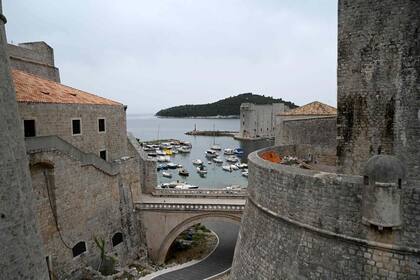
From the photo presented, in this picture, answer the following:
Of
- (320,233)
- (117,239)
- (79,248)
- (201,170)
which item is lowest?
(201,170)

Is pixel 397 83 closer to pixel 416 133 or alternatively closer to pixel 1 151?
pixel 416 133

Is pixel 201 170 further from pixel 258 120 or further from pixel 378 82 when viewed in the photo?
pixel 378 82

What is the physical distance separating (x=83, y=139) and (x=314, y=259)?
15130 mm

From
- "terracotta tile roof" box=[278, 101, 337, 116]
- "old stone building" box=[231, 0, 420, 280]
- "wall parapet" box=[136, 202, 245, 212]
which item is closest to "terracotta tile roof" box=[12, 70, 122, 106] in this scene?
"wall parapet" box=[136, 202, 245, 212]

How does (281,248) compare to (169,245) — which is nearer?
(281,248)

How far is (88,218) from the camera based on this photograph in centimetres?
1753

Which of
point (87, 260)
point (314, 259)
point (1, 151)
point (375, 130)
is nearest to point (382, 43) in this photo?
point (375, 130)

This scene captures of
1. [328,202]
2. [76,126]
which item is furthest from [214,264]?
[328,202]

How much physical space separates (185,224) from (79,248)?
639 cm

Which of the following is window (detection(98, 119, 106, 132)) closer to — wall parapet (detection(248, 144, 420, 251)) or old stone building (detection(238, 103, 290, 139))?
wall parapet (detection(248, 144, 420, 251))

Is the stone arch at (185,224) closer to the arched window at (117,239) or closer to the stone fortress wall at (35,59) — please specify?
the arched window at (117,239)

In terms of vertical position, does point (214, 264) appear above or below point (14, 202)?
below

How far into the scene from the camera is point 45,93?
58.7ft

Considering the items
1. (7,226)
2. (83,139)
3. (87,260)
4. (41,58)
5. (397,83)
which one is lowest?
(87,260)
